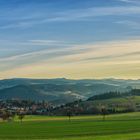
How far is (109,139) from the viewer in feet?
234

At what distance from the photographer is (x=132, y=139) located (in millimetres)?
67938

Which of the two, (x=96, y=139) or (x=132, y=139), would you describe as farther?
(x=96, y=139)

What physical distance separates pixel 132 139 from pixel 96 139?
663cm

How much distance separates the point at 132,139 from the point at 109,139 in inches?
171

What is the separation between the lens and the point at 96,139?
7288 cm

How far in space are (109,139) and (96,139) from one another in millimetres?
2299
